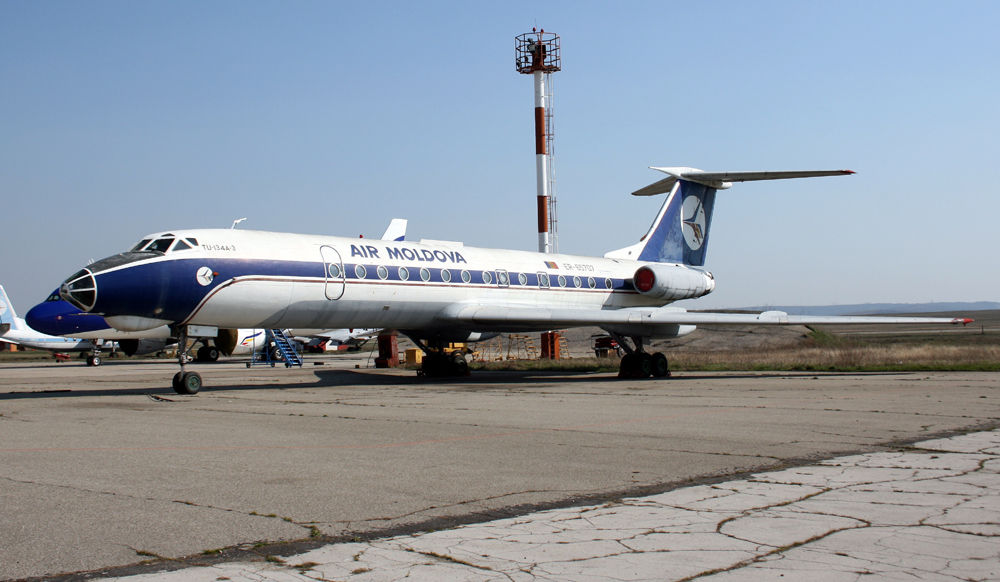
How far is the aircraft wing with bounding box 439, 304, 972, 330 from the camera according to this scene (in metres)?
20.8

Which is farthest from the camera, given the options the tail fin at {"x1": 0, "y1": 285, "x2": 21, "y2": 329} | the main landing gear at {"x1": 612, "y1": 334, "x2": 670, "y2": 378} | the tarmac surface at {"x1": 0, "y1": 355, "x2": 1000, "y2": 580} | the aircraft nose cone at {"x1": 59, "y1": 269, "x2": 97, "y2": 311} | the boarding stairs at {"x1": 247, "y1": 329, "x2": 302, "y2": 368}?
the tail fin at {"x1": 0, "y1": 285, "x2": 21, "y2": 329}

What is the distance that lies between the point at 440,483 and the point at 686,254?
22.7 metres

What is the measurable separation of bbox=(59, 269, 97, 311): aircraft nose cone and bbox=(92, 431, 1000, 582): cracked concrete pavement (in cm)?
1215

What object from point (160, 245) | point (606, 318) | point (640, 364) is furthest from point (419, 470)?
point (640, 364)

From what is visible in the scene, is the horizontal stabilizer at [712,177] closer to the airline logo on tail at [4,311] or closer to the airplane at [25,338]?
the airplane at [25,338]

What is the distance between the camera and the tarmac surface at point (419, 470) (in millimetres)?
4793

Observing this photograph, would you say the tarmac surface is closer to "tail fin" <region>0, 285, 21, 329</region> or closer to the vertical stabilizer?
the vertical stabilizer

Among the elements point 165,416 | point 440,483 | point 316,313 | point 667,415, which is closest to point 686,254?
point 316,313

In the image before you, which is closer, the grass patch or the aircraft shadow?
the aircraft shadow

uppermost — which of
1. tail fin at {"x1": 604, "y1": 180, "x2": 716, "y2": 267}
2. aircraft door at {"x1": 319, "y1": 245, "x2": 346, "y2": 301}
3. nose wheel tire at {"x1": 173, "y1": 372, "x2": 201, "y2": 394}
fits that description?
tail fin at {"x1": 604, "y1": 180, "x2": 716, "y2": 267}

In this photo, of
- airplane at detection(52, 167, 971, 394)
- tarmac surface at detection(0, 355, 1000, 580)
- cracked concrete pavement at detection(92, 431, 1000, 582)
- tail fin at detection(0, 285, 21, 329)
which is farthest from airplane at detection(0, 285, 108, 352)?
cracked concrete pavement at detection(92, 431, 1000, 582)

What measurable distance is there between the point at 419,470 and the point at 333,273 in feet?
38.9

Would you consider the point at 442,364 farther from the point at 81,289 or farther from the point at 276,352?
the point at 276,352

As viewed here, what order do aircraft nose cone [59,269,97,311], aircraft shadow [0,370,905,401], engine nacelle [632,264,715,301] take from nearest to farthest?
aircraft nose cone [59,269,97,311] < aircraft shadow [0,370,905,401] < engine nacelle [632,264,715,301]
